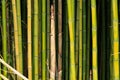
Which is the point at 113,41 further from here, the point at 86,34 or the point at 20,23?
the point at 20,23

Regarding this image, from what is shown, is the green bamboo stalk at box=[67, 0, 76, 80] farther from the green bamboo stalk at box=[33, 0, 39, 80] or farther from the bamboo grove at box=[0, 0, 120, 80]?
the green bamboo stalk at box=[33, 0, 39, 80]

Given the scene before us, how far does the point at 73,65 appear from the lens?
1.17 meters

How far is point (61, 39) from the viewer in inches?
49.9

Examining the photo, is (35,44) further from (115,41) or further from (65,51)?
(115,41)

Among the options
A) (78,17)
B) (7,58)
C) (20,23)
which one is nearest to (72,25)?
(78,17)

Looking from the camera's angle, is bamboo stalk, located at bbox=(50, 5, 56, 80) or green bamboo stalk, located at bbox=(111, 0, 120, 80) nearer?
green bamboo stalk, located at bbox=(111, 0, 120, 80)

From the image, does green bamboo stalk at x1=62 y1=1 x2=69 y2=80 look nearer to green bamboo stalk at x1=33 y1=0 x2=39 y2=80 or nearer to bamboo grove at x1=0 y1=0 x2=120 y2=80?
bamboo grove at x1=0 y1=0 x2=120 y2=80

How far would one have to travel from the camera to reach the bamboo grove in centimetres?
116

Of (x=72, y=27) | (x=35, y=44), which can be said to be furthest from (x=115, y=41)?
(x=35, y=44)

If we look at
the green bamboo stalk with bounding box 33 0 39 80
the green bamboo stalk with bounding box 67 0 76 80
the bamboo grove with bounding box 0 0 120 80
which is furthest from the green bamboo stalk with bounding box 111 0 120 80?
the green bamboo stalk with bounding box 33 0 39 80

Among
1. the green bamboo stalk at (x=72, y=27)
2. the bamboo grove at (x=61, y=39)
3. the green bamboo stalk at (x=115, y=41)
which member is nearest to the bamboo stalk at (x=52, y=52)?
the bamboo grove at (x=61, y=39)

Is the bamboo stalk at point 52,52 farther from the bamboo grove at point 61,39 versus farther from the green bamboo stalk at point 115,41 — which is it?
the green bamboo stalk at point 115,41

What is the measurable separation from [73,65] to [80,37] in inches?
5.2

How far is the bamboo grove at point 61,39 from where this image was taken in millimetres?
1164
